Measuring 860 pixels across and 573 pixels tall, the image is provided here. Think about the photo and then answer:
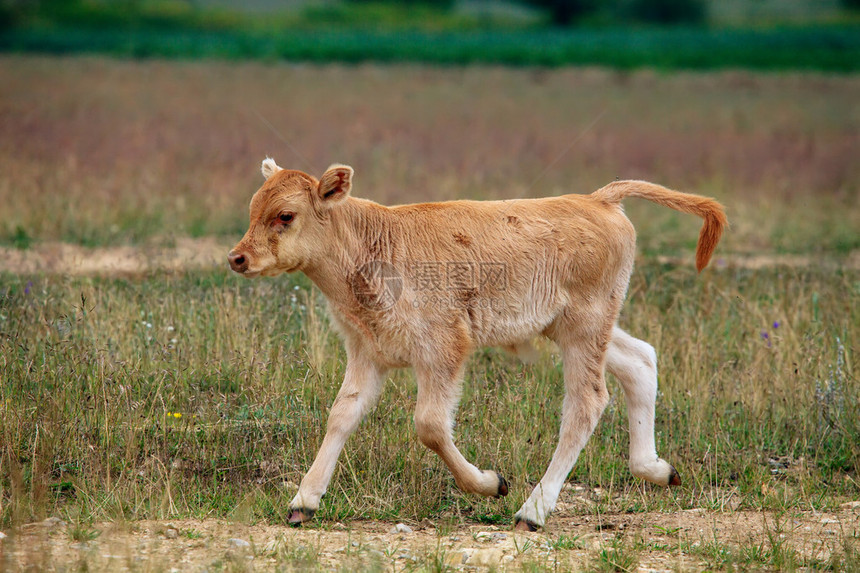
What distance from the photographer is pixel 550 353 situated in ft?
25.2

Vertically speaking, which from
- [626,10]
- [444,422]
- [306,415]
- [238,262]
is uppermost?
[626,10]

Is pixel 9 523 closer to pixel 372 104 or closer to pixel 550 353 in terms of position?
pixel 550 353

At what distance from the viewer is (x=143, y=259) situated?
33.3ft

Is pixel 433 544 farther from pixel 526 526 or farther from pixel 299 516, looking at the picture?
pixel 299 516

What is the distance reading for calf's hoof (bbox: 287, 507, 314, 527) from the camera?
5418mm

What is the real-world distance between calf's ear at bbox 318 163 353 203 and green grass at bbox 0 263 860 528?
1.60 metres

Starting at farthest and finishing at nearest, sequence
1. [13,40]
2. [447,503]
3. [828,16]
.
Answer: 1. [828,16]
2. [13,40]
3. [447,503]

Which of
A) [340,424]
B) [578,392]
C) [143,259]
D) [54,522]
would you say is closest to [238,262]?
[340,424]

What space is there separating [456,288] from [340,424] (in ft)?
3.50

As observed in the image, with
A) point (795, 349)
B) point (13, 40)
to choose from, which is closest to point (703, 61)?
point (13, 40)

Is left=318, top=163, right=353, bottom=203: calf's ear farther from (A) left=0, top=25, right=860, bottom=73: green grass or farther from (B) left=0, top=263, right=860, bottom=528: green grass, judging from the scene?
(A) left=0, top=25, right=860, bottom=73: green grass

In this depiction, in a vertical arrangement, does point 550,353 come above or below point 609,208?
below

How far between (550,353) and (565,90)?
20345 mm

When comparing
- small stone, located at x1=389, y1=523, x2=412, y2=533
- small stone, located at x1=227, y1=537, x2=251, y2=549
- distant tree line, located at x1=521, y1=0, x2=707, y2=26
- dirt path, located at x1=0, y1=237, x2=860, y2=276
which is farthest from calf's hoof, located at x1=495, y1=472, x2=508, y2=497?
distant tree line, located at x1=521, y1=0, x2=707, y2=26
